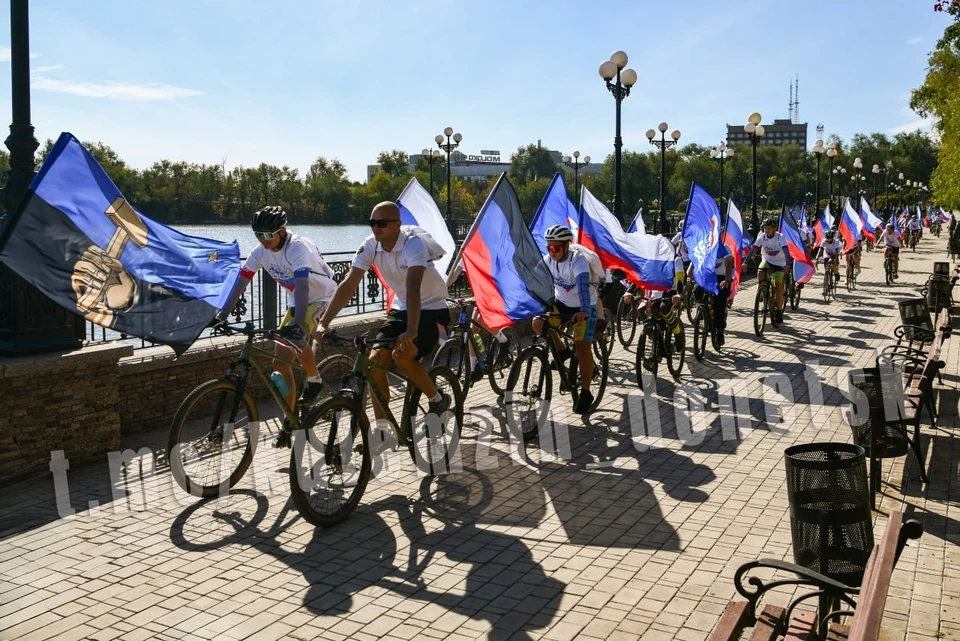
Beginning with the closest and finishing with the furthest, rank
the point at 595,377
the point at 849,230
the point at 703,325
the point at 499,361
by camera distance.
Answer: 1. the point at 595,377
2. the point at 499,361
3. the point at 703,325
4. the point at 849,230

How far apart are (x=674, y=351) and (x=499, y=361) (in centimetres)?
240

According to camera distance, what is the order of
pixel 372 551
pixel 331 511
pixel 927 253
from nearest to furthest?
pixel 372 551
pixel 331 511
pixel 927 253

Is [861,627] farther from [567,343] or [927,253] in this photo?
[927,253]

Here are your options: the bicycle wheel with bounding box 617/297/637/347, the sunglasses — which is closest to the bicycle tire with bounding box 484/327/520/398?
the bicycle wheel with bounding box 617/297/637/347

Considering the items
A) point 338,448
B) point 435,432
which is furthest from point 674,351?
point 338,448

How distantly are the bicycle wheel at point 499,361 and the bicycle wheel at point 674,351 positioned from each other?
6.18 feet

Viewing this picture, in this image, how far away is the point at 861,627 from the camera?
2662 millimetres

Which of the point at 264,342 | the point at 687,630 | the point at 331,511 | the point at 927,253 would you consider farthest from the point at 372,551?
the point at 927,253

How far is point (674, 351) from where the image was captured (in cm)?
1136

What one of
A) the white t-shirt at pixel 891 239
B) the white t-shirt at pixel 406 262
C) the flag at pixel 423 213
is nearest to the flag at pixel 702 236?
the flag at pixel 423 213

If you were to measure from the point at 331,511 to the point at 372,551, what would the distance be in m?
0.57

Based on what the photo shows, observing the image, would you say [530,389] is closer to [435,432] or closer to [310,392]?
[435,432]

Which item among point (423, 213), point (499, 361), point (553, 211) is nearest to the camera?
point (423, 213)

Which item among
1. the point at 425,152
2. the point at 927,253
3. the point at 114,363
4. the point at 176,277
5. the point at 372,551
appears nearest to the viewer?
the point at 372,551
